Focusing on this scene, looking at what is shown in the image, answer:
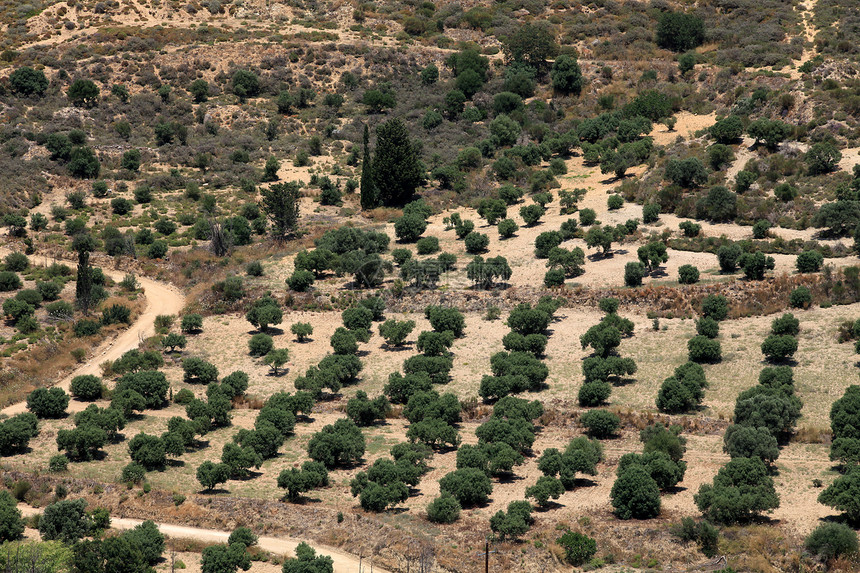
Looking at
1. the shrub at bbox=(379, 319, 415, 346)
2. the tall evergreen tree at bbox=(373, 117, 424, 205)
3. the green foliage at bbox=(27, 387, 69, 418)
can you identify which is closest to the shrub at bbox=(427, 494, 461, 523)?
the shrub at bbox=(379, 319, 415, 346)

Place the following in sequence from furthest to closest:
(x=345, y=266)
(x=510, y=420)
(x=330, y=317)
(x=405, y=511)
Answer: (x=345, y=266)
(x=330, y=317)
(x=510, y=420)
(x=405, y=511)

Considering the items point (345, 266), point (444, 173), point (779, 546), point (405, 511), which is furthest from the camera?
point (444, 173)

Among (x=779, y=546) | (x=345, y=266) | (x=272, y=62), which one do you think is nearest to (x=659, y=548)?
(x=779, y=546)

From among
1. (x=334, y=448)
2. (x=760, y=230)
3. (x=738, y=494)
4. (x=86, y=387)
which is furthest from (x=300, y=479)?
(x=760, y=230)

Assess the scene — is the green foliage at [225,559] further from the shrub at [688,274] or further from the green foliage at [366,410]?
the shrub at [688,274]

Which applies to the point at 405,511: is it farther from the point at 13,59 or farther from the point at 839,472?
the point at 13,59

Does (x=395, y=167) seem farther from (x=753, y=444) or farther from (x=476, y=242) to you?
(x=753, y=444)

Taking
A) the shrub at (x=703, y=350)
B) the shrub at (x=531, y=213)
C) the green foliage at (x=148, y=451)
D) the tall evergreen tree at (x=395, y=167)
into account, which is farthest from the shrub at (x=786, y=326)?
the tall evergreen tree at (x=395, y=167)
